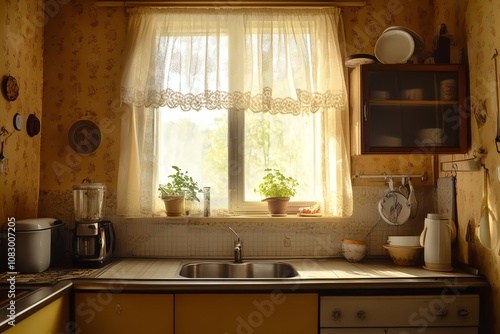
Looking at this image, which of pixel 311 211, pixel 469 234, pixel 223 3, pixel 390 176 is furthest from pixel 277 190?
pixel 223 3

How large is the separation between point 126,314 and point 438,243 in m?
1.71

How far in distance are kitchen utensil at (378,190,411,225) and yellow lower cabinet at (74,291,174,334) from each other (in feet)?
4.71

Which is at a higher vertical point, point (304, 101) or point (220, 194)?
point (304, 101)

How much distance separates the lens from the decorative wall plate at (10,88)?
2.31m

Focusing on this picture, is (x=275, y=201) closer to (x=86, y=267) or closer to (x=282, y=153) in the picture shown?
(x=282, y=153)

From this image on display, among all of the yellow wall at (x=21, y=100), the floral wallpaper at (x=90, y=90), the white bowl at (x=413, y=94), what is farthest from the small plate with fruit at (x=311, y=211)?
the yellow wall at (x=21, y=100)

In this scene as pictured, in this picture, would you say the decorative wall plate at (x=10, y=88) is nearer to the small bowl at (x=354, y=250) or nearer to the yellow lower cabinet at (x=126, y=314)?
the yellow lower cabinet at (x=126, y=314)

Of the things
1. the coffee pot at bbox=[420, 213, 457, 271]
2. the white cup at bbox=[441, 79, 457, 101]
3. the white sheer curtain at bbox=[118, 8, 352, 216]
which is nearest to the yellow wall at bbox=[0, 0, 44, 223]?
the white sheer curtain at bbox=[118, 8, 352, 216]

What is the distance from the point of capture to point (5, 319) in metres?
1.52

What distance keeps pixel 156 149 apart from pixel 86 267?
2.74 feet

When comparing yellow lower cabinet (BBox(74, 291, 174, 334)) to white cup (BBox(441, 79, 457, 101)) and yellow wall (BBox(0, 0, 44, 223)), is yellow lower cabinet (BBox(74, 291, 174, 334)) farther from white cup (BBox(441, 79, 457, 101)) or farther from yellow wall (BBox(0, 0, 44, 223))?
white cup (BBox(441, 79, 457, 101))

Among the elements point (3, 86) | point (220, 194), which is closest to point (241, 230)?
point (220, 194)

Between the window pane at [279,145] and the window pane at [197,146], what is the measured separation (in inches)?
6.6

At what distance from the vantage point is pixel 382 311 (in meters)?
2.08
